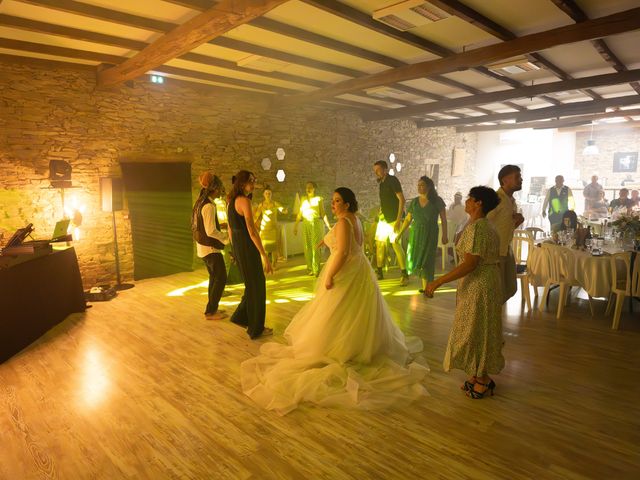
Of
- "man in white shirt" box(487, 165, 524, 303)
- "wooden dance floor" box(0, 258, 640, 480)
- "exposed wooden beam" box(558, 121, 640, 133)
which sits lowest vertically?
"wooden dance floor" box(0, 258, 640, 480)

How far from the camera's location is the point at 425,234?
19.4 ft

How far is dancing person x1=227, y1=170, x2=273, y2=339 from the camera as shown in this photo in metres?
4.09

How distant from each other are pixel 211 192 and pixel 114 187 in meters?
2.73

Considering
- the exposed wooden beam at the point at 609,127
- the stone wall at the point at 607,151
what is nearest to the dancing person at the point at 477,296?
the exposed wooden beam at the point at 609,127

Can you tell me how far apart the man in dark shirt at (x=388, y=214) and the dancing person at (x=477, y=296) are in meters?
2.85

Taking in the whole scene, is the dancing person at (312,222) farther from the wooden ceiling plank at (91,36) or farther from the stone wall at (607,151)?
the stone wall at (607,151)

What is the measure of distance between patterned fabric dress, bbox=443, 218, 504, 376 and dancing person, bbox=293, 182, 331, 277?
379 centimetres

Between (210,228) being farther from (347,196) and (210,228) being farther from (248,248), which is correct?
(347,196)

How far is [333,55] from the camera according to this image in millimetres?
5781

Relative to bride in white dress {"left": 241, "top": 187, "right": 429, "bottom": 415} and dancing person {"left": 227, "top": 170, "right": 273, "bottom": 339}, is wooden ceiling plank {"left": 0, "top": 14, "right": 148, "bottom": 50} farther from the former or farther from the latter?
bride in white dress {"left": 241, "top": 187, "right": 429, "bottom": 415}

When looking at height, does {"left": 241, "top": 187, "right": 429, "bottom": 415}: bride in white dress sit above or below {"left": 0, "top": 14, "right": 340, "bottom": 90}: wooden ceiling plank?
below

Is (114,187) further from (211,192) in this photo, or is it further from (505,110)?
(505,110)

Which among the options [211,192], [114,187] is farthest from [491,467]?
[114,187]

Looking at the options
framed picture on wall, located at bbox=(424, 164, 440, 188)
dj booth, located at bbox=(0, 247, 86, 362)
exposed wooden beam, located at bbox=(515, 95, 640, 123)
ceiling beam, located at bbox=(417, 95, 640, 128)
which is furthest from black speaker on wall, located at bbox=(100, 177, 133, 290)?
framed picture on wall, located at bbox=(424, 164, 440, 188)
